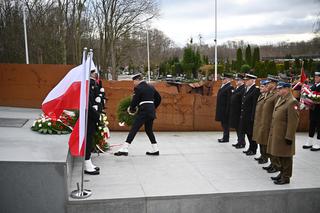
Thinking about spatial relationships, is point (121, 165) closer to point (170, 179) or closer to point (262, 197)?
point (170, 179)

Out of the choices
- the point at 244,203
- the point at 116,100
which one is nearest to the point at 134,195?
the point at 244,203

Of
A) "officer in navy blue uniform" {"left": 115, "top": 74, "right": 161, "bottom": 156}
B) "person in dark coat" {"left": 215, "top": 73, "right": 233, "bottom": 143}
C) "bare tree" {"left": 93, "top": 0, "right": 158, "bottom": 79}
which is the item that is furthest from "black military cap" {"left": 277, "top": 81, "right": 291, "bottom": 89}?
"bare tree" {"left": 93, "top": 0, "right": 158, "bottom": 79}

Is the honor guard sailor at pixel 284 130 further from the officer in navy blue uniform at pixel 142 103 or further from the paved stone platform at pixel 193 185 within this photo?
the officer in navy blue uniform at pixel 142 103

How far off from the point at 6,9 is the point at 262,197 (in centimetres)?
2033

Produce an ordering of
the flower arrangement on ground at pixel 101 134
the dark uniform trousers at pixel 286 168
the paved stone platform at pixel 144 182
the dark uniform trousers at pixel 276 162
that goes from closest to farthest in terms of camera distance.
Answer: the paved stone platform at pixel 144 182 → the dark uniform trousers at pixel 286 168 → the dark uniform trousers at pixel 276 162 → the flower arrangement on ground at pixel 101 134

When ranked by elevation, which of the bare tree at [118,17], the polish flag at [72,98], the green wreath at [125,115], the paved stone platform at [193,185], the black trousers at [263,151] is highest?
the bare tree at [118,17]

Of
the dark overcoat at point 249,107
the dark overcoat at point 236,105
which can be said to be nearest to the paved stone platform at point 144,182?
the dark overcoat at point 249,107

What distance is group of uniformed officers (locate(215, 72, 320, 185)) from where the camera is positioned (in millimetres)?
6062

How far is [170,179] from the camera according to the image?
256 inches

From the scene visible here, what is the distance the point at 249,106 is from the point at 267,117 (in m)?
1.26

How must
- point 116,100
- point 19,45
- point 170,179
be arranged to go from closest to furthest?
point 170,179 → point 116,100 → point 19,45

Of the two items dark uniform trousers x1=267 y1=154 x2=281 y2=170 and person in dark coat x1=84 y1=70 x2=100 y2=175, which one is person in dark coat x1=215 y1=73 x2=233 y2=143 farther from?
person in dark coat x1=84 y1=70 x2=100 y2=175

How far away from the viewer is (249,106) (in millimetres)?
8172

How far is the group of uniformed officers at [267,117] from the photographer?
6062 millimetres
